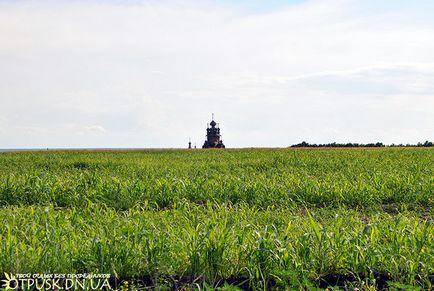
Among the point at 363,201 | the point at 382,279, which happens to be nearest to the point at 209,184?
the point at 363,201

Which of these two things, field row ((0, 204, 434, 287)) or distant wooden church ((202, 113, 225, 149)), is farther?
distant wooden church ((202, 113, 225, 149))

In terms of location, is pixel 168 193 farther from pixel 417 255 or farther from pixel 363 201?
pixel 417 255

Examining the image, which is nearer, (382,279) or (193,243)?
(382,279)

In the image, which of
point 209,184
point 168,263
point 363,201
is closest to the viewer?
point 168,263

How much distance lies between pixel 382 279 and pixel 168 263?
2143mm

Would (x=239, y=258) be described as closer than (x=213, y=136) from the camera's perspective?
Yes

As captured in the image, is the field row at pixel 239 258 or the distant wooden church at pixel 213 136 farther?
the distant wooden church at pixel 213 136

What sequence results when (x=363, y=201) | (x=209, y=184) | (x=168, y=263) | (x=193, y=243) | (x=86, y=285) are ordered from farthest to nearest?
(x=209, y=184) → (x=363, y=201) → (x=193, y=243) → (x=168, y=263) → (x=86, y=285)

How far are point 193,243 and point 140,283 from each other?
0.73 m

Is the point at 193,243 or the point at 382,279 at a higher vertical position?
the point at 193,243

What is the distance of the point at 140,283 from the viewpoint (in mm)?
4293

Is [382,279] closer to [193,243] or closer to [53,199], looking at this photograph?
[193,243]

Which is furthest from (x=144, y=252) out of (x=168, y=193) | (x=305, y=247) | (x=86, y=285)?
(x=168, y=193)

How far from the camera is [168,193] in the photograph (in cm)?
883
